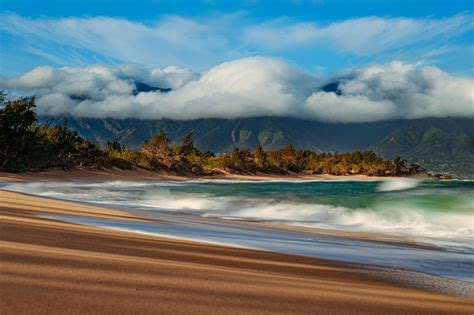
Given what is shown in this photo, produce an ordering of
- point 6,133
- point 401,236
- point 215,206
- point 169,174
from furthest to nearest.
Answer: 1. point 169,174
2. point 6,133
3. point 215,206
4. point 401,236

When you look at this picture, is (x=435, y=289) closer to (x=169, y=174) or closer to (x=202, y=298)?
(x=202, y=298)

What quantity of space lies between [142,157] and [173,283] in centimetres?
7199

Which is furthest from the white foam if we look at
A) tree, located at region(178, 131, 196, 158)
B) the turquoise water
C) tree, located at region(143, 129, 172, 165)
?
tree, located at region(178, 131, 196, 158)

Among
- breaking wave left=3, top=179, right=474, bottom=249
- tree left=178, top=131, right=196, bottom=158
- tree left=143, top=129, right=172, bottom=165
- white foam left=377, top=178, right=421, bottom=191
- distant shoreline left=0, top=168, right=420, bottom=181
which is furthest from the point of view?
tree left=178, top=131, right=196, bottom=158

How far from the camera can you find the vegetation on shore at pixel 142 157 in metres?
44.0

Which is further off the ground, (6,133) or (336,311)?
(6,133)

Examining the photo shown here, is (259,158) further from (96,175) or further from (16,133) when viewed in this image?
(16,133)

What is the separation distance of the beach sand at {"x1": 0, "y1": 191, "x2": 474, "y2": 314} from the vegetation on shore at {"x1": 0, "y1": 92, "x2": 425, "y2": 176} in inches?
1547

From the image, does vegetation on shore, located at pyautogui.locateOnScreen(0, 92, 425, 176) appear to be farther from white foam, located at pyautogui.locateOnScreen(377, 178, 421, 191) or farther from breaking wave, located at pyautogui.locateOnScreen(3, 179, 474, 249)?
white foam, located at pyautogui.locateOnScreen(377, 178, 421, 191)

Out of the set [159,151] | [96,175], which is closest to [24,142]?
[96,175]

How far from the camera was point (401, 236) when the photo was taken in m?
14.7

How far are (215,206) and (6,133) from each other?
2650cm

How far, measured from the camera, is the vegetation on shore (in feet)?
144

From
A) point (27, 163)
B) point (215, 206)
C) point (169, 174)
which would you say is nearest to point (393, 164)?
point (169, 174)
